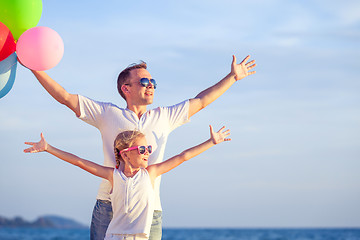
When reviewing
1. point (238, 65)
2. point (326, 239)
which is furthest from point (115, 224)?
point (326, 239)

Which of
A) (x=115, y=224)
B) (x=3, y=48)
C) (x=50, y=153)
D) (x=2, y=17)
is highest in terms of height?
(x=2, y=17)

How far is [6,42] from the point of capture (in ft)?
16.3

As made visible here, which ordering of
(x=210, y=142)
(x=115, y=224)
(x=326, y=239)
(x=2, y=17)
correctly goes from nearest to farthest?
(x=115, y=224)
(x=210, y=142)
(x=2, y=17)
(x=326, y=239)

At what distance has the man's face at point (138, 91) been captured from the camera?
4930 millimetres

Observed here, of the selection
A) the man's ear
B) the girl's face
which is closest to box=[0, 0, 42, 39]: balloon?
the man's ear

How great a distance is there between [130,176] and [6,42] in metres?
1.68

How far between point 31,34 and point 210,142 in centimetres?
185

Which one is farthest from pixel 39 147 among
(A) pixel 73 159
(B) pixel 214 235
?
(B) pixel 214 235

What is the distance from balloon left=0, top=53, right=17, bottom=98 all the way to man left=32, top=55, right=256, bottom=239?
390 mm

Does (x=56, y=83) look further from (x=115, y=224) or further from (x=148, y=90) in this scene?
(x=115, y=224)

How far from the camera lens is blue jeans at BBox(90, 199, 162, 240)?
4641 millimetres

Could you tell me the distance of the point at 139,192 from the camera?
4.48 meters

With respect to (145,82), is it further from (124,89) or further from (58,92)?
(58,92)

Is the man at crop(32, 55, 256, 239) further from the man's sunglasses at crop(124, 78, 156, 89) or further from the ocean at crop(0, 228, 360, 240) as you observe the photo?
the ocean at crop(0, 228, 360, 240)
